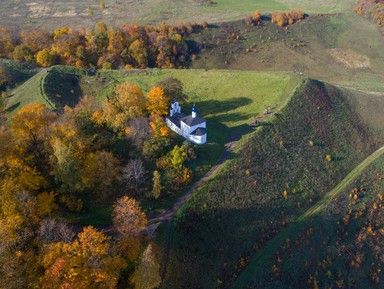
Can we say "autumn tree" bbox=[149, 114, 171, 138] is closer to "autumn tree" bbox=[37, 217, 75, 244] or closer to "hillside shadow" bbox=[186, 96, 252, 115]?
"hillside shadow" bbox=[186, 96, 252, 115]

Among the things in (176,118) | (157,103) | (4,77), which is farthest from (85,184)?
(4,77)

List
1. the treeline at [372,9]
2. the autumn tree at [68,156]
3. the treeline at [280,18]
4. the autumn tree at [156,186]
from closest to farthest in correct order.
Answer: the autumn tree at [68,156] → the autumn tree at [156,186] → the treeline at [280,18] → the treeline at [372,9]

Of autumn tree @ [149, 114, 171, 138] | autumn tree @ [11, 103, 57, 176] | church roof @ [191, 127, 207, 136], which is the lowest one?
church roof @ [191, 127, 207, 136]

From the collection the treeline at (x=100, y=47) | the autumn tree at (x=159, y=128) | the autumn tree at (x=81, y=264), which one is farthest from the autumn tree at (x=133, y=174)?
the treeline at (x=100, y=47)

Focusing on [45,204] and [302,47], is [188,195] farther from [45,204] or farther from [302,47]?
[302,47]

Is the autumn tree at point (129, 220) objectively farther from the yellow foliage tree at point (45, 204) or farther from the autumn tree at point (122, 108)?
the autumn tree at point (122, 108)

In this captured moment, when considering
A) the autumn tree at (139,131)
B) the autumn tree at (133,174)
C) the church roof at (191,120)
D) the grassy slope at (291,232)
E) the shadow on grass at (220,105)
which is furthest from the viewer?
the shadow on grass at (220,105)

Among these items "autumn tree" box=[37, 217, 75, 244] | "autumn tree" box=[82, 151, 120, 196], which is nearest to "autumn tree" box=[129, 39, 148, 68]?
"autumn tree" box=[82, 151, 120, 196]

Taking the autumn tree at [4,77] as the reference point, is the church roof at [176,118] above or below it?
above
